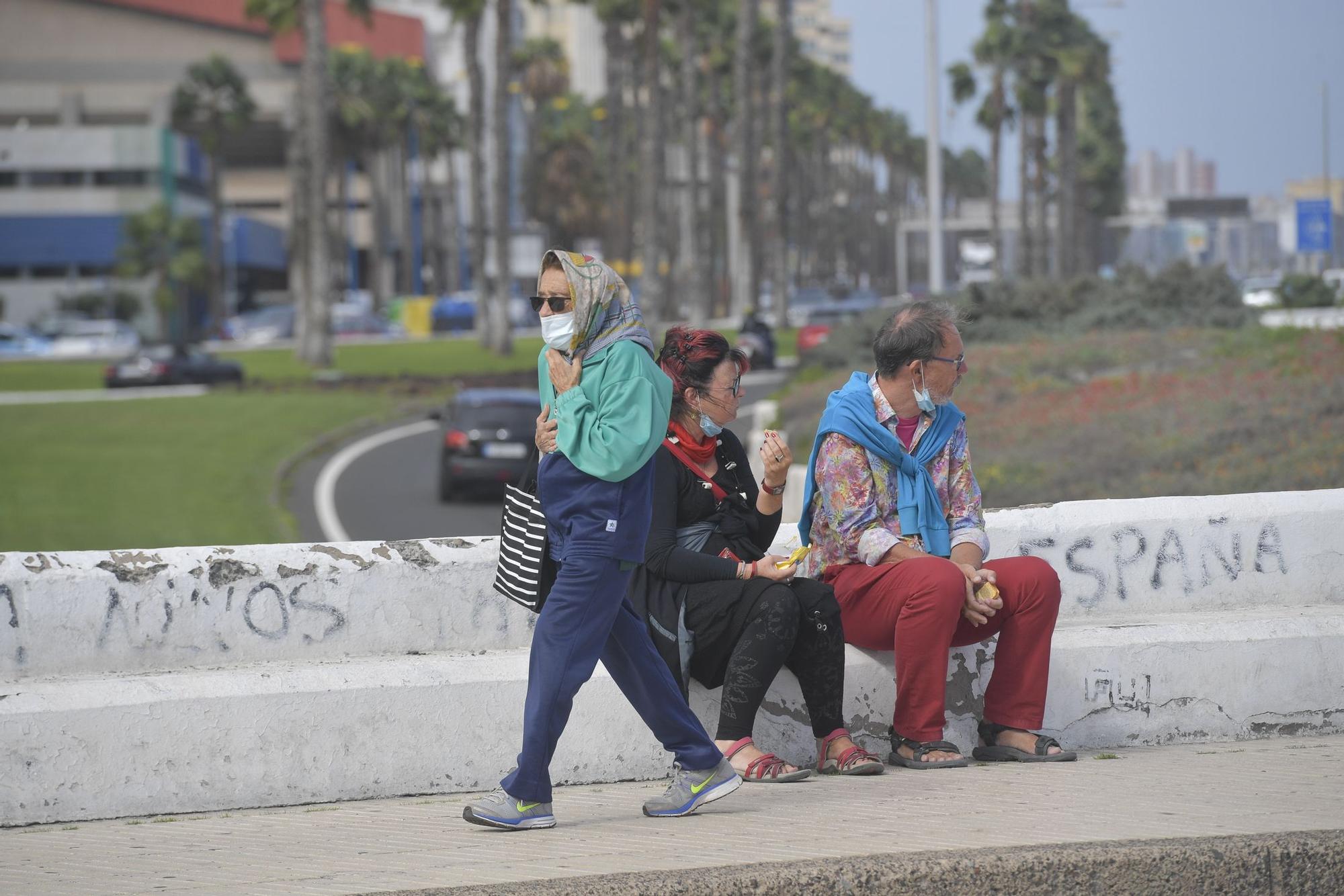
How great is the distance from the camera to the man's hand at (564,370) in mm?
4801

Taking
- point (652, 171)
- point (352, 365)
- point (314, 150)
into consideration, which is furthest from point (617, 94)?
point (314, 150)

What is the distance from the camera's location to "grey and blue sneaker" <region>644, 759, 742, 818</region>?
5.03 m

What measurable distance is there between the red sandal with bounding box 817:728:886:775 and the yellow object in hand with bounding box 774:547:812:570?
1.94ft

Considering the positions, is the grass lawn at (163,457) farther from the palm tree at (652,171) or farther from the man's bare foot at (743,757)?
the man's bare foot at (743,757)

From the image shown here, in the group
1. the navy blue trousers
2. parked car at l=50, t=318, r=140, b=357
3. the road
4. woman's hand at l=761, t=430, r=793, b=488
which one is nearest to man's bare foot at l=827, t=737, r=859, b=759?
the navy blue trousers

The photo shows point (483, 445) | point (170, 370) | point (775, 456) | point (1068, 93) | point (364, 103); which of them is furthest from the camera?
point (364, 103)

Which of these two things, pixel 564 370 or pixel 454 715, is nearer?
pixel 564 370

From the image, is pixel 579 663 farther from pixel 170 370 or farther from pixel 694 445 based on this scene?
pixel 170 370

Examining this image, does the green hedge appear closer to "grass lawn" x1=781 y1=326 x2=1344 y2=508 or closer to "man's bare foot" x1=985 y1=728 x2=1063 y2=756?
"grass lawn" x1=781 y1=326 x2=1344 y2=508

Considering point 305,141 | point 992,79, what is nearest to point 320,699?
point 305,141

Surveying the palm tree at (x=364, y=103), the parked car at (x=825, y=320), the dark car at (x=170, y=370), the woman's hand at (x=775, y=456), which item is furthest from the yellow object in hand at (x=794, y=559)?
the palm tree at (x=364, y=103)

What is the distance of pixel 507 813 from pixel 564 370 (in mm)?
1287

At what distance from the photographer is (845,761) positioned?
556 centimetres

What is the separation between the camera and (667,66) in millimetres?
76188
